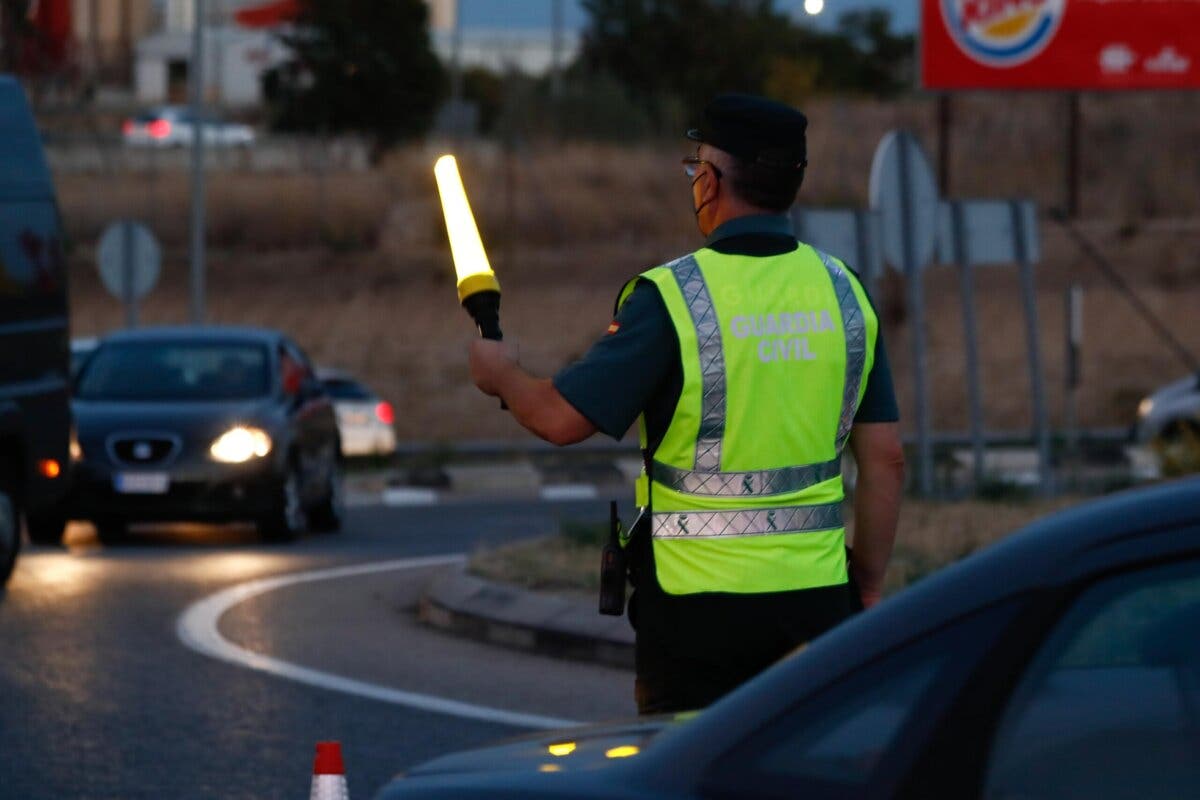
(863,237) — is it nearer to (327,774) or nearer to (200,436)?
(200,436)

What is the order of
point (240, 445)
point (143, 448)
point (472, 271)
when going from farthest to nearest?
1. point (240, 445)
2. point (143, 448)
3. point (472, 271)

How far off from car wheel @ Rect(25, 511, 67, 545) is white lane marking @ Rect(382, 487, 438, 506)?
5.09 meters

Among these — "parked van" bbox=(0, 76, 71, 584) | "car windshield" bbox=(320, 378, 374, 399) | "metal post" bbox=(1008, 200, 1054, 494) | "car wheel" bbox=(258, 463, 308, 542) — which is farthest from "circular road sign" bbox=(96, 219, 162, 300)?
"parked van" bbox=(0, 76, 71, 584)

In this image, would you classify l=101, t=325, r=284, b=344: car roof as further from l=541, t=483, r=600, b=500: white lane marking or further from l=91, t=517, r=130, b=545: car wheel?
l=541, t=483, r=600, b=500: white lane marking

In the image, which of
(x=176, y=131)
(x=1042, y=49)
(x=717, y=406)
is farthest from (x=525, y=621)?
(x=176, y=131)

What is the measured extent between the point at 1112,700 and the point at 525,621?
8.21m

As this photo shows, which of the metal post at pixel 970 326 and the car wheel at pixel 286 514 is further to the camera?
the metal post at pixel 970 326

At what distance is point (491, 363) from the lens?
4.29m

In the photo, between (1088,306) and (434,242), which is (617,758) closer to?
(1088,306)

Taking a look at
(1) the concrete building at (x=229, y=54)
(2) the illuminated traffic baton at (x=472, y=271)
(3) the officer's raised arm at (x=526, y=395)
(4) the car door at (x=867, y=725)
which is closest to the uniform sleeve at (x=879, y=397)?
(3) the officer's raised arm at (x=526, y=395)

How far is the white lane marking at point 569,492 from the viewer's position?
21683 millimetres

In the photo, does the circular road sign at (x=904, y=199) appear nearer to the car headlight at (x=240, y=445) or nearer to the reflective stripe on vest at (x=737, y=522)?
the car headlight at (x=240, y=445)

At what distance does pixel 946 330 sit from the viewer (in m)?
40.2

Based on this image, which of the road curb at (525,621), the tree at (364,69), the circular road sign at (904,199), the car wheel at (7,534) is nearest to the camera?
the road curb at (525,621)
